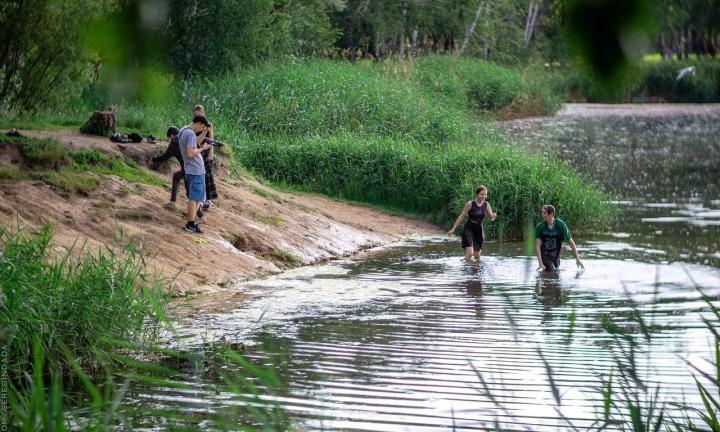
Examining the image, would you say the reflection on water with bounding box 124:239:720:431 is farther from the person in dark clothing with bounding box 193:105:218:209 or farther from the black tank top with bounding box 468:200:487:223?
the person in dark clothing with bounding box 193:105:218:209

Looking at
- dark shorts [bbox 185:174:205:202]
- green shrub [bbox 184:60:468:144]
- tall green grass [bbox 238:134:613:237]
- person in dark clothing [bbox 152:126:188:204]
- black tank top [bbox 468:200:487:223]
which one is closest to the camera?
dark shorts [bbox 185:174:205:202]

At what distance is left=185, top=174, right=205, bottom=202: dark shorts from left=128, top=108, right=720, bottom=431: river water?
1562 mm

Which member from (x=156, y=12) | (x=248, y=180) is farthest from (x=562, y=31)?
(x=248, y=180)

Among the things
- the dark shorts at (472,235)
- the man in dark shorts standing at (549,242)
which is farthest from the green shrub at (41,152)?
the man in dark shorts standing at (549,242)

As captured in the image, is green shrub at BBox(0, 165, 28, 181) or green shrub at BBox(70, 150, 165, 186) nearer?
green shrub at BBox(0, 165, 28, 181)

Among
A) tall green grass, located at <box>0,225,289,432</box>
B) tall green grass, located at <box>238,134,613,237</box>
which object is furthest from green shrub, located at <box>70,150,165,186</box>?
tall green grass, located at <box>0,225,289,432</box>

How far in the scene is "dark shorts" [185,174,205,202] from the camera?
50.8 feet

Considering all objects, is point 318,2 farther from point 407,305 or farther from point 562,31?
point 562,31

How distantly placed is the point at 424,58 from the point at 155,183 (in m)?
24.7

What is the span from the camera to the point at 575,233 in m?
21.7

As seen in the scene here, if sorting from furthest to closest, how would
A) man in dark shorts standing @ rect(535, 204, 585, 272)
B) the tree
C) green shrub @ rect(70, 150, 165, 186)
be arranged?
1. green shrub @ rect(70, 150, 165, 186)
2. man in dark shorts standing @ rect(535, 204, 585, 272)
3. the tree

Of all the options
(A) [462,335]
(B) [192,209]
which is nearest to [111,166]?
(B) [192,209]

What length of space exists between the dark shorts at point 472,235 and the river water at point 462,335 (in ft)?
1.02

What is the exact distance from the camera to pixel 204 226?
1647 centimetres
